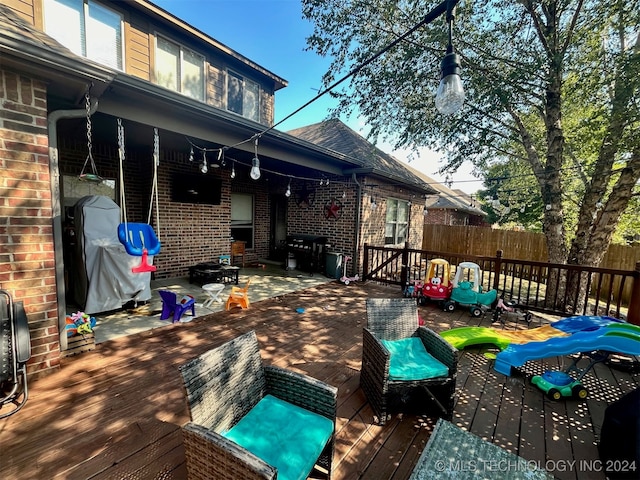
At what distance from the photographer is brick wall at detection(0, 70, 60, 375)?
7.81ft

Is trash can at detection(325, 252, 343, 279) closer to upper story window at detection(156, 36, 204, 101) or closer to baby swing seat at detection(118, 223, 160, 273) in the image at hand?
baby swing seat at detection(118, 223, 160, 273)

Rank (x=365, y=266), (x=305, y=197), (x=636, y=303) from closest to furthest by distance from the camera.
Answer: (x=636, y=303) < (x=365, y=266) < (x=305, y=197)

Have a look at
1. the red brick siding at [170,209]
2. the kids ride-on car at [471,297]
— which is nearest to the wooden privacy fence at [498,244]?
the kids ride-on car at [471,297]

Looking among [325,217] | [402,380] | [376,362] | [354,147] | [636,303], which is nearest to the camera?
[402,380]

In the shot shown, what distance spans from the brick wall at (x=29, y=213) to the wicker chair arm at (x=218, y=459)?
243 centimetres

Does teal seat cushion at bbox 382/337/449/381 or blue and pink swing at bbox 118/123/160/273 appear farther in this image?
blue and pink swing at bbox 118/123/160/273

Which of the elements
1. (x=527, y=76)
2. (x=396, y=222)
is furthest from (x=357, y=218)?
(x=527, y=76)

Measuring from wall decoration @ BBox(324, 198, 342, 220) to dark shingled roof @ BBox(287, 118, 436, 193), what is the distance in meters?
1.23

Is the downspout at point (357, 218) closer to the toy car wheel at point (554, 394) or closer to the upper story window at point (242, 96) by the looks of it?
the upper story window at point (242, 96)

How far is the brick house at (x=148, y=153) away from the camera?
2.46 meters

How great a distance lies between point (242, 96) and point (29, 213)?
7.07 metres

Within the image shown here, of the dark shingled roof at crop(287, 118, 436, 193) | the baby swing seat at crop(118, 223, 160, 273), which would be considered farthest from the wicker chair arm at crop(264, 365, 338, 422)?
the dark shingled roof at crop(287, 118, 436, 193)

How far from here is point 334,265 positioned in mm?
7367

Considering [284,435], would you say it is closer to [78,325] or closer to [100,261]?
[78,325]
